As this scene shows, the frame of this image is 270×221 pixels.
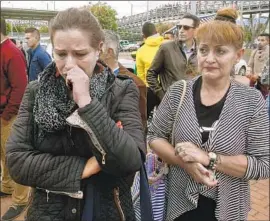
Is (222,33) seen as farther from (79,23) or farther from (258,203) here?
(258,203)

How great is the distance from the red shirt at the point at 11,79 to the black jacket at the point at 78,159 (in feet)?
6.97

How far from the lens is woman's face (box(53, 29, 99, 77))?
1320 millimetres

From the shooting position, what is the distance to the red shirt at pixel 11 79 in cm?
341

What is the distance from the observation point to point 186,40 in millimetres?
3920

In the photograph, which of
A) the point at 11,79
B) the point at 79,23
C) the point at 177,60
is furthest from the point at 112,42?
the point at 79,23

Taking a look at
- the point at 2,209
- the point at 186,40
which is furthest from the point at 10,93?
the point at 186,40

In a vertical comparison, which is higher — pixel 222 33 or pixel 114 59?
pixel 222 33

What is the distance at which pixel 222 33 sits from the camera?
63.9 inches

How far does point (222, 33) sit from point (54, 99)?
2.96 ft

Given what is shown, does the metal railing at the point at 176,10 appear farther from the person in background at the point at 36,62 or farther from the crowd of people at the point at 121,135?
the crowd of people at the point at 121,135

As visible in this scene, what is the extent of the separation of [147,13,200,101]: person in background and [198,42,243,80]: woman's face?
2.14m

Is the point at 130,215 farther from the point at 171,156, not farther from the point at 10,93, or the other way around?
the point at 10,93

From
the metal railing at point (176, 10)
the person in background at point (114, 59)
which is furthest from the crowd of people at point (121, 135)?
the metal railing at point (176, 10)

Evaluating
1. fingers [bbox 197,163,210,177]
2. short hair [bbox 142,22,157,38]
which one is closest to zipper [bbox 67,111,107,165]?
fingers [bbox 197,163,210,177]
